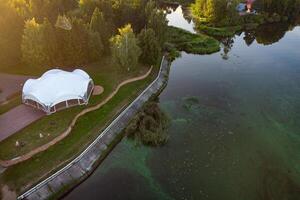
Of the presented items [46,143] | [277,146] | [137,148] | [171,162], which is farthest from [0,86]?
[277,146]

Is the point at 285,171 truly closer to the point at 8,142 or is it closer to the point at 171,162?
the point at 171,162

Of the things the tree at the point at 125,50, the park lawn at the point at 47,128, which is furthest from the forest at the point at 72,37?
the park lawn at the point at 47,128

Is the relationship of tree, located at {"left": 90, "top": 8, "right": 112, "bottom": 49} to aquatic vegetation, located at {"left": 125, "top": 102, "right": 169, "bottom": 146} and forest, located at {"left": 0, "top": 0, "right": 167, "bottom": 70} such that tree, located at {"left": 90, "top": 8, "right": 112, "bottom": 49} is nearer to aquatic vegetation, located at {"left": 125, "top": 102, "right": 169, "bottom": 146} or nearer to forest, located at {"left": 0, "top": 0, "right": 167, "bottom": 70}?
forest, located at {"left": 0, "top": 0, "right": 167, "bottom": 70}

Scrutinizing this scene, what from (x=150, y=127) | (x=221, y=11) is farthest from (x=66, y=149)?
(x=221, y=11)

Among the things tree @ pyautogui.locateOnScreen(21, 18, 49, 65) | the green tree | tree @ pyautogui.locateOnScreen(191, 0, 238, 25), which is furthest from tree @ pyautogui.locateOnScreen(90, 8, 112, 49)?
tree @ pyautogui.locateOnScreen(191, 0, 238, 25)

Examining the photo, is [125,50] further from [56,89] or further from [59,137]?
[59,137]
